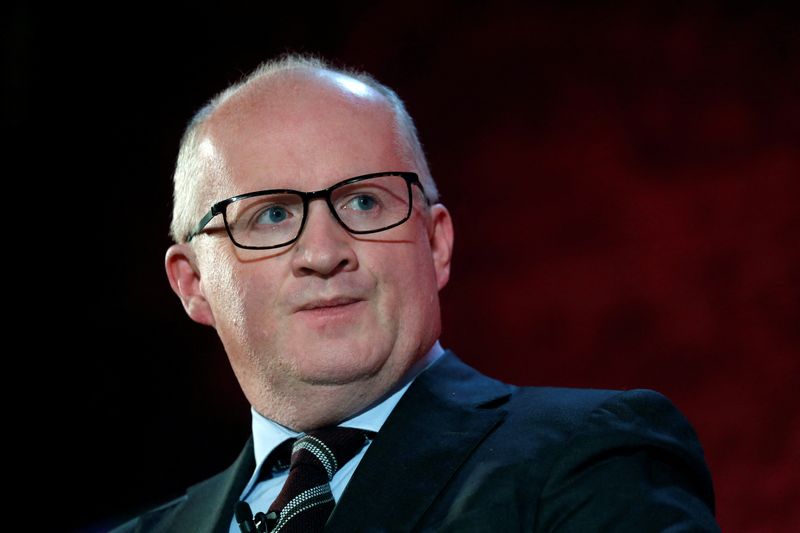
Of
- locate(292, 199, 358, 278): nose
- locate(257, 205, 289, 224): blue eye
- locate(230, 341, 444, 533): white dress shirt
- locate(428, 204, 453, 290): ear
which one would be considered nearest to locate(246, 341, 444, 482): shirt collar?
locate(230, 341, 444, 533): white dress shirt

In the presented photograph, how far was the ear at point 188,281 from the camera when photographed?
2102 millimetres

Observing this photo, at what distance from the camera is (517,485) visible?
5.11ft

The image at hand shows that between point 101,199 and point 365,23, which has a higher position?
point 365,23

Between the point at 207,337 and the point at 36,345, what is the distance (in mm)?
A: 562

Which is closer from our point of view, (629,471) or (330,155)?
(629,471)

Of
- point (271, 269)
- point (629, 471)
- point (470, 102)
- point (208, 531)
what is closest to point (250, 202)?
point (271, 269)

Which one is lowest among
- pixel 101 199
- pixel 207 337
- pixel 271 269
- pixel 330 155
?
pixel 207 337

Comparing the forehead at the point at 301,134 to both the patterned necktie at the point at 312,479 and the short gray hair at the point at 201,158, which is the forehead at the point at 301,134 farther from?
the patterned necktie at the point at 312,479

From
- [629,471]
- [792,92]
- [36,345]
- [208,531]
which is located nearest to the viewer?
[629,471]

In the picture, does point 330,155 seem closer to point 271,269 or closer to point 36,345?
point 271,269

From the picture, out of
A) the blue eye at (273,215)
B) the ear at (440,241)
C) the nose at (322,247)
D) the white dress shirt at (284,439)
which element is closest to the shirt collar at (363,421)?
the white dress shirt at (284,439)

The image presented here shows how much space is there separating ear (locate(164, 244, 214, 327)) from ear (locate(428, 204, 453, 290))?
498mm

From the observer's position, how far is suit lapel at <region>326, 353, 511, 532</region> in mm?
1618

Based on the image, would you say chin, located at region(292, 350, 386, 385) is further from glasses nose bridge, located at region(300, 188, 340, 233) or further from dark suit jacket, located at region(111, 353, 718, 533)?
glasses nose bridge, located at region(300, 188, 340, 233)
